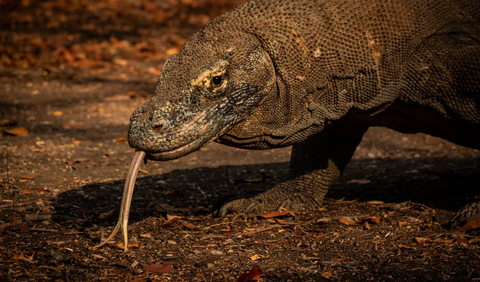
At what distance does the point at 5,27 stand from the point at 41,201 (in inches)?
317

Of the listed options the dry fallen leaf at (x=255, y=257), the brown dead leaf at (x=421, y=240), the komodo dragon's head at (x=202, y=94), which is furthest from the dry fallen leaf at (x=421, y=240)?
the komodo dragon's head at (x=202, y=94)

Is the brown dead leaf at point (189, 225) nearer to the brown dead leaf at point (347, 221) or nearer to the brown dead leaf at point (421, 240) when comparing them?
the brown dead leaf at point (347, 221)

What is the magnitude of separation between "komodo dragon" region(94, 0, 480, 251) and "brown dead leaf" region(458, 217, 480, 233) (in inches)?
19.4

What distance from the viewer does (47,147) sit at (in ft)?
16.6

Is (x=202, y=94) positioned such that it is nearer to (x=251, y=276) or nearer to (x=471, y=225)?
(x=251, y=276)

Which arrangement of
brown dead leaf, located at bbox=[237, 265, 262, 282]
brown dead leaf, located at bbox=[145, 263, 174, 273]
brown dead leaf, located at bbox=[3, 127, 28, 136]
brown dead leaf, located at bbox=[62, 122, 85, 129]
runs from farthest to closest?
brown dead leaf, located at bbox=[62, 122, 85, 129], brown dead leaf, located at bbox=[3, 127, 28, 136], brown dead leaf, located at bbox=[145, 263, 174, 273], brown dead leaf, located at bbox=[237, 265, 262, 282]

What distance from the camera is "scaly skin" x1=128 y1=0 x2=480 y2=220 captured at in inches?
109

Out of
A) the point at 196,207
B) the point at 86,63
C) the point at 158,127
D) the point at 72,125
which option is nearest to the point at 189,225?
the point at 196,207

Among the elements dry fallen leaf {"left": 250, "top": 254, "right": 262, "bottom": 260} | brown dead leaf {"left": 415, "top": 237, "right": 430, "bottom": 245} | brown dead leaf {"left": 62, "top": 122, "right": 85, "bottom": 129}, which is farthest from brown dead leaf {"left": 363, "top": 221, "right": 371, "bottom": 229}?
brown dead leaf {"left": 62, "top": 122, "right": 85, "bottom": 129}

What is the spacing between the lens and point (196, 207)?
149 inches

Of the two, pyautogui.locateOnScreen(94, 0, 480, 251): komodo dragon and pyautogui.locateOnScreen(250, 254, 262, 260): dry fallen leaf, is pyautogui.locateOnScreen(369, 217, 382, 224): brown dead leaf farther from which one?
pyautogui.locateOnScreen(250, 254, 262, 260): dry fallen leaf

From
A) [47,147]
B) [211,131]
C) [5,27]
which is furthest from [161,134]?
[5,27]

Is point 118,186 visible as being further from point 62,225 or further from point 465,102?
point 465,102


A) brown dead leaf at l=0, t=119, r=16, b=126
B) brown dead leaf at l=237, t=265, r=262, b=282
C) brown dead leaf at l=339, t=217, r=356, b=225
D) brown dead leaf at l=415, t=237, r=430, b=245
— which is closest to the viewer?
brown dead leaf at l=237, t=265, r=262, b=282
